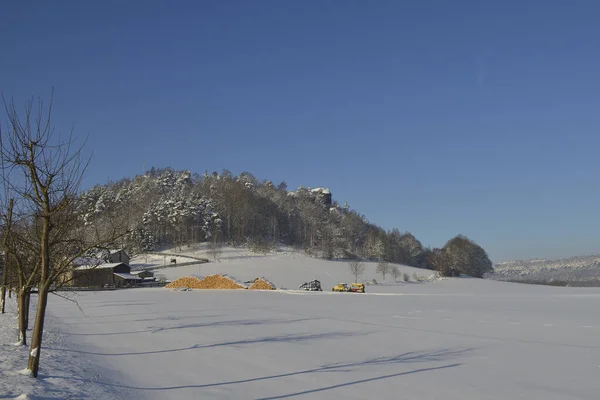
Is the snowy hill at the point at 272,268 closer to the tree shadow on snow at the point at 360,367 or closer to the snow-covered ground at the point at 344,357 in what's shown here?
the snow-covered ground at the point at 344,357

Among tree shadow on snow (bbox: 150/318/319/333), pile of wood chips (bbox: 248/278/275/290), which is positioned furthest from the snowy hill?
tree shadow on snow (bbox: 150/318/319/333)

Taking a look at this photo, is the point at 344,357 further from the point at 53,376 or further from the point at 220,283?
the point at 220,283

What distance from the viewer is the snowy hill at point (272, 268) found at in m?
79.8

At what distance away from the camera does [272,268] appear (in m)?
87.5

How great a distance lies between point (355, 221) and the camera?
159 metres

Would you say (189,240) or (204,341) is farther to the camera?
(189,240)

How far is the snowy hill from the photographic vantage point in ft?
262

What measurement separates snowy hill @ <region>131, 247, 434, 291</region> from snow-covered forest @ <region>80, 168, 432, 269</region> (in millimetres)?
7100

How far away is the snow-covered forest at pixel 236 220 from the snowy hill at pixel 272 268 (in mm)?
7100

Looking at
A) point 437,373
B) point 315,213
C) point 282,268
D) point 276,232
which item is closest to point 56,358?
point 437,373

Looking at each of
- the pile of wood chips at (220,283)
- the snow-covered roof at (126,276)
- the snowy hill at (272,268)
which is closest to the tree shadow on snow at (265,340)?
→ the pile of wood chips at (220,283)

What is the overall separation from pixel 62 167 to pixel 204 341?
28.4 feet

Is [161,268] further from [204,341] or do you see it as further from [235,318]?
[204,341]

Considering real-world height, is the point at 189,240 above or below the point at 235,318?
above
